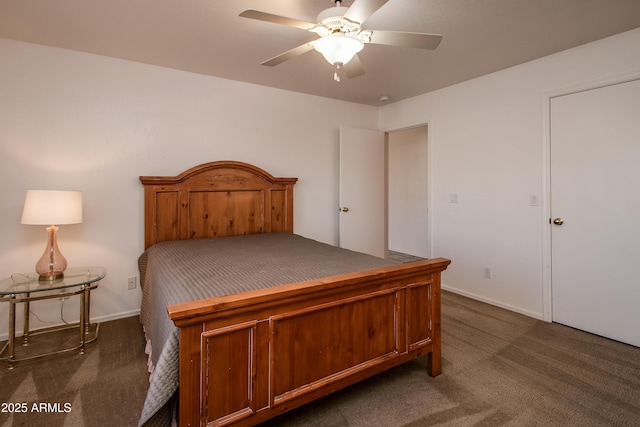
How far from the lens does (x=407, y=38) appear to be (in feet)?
5.65

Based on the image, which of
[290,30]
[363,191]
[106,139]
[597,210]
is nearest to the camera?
[290,30]

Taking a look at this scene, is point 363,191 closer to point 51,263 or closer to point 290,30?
point 290,30

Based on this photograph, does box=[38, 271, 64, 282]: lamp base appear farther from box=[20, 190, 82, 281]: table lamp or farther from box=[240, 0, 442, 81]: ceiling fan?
box=[240, 0, 442, 81]: ceiling fan

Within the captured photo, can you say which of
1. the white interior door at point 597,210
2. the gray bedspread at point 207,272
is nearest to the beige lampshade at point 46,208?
the gray bedspread at point 207,272

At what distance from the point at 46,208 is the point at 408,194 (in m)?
5.01

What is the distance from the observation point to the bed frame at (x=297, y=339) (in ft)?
3.98

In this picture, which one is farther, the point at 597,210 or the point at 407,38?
the point at 597,210

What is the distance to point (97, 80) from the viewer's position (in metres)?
2.73

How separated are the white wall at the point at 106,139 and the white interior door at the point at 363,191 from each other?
936 mm

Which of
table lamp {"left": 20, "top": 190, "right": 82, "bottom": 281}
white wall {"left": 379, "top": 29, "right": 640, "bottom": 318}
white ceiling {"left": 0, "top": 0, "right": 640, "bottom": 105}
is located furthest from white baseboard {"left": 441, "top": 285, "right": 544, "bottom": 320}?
table lamp {"left": 20, "top": 190, "right": 82, "bottom": 281}

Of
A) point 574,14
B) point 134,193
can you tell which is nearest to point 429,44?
point 574,14

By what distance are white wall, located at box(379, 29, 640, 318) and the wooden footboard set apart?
155cm

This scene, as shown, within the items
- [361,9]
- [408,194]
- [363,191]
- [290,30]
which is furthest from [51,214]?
[408,194]

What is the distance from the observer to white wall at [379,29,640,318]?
105 inches
